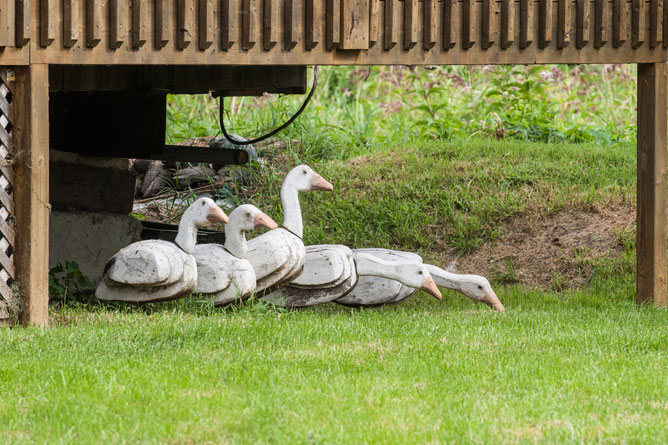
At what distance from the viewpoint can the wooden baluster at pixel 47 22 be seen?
6.52 m

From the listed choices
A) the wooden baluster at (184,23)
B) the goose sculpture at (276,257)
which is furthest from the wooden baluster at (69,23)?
the goose sculpture at (276,257)

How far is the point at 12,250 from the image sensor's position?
664cm

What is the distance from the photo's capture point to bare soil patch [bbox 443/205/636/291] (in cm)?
975

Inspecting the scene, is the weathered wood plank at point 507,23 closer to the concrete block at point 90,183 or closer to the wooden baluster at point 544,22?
the wooden baluster at point 544,22

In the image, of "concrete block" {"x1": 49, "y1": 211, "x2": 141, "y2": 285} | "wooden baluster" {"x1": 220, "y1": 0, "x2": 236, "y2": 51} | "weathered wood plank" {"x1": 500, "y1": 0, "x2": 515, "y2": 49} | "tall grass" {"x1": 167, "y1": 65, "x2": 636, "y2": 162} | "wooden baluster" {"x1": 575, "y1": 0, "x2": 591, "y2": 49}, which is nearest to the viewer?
"wooden baluster" {"x1": 220, "y1": 0, "x2": 236, "y2": 51}

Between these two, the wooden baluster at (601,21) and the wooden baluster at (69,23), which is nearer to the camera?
the wooden baluster at (69,23)

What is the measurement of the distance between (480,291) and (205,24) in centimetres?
305

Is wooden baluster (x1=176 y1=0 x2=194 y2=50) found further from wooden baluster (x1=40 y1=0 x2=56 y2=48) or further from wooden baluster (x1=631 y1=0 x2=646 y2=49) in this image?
wooden baluster (x1=631 y1=0 x2=646 y2=49)

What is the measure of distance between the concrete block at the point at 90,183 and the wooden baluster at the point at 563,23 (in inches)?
176

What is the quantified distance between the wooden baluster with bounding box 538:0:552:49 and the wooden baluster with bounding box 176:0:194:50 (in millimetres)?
2791

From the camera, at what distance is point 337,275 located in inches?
312

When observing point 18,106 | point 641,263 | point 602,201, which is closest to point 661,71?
point 641,263

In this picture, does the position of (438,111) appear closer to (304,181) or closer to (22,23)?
(304,181)

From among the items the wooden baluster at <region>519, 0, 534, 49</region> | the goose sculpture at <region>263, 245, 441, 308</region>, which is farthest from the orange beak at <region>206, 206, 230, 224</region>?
the wooden baluster at <region>519, 0, 534, 49</region>
